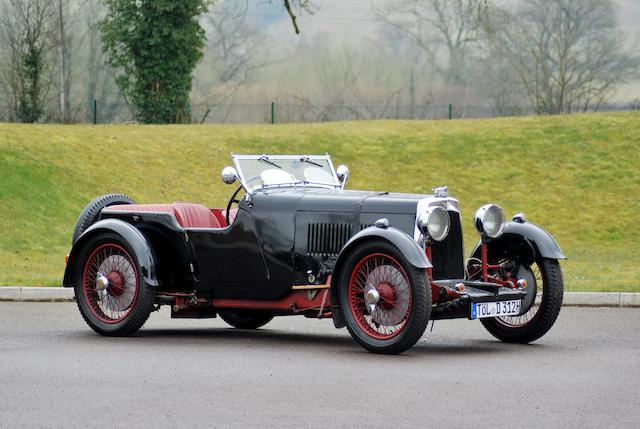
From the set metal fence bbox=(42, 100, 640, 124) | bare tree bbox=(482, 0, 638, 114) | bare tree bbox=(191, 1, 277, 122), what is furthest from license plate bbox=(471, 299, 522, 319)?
bare tree bbox=(191, 1, 277, 122)

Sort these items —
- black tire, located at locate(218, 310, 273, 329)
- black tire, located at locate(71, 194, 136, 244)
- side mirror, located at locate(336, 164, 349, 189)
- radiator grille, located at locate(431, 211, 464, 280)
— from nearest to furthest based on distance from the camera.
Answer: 1. radiator grille, located at locate(431, 211, 464, 280)
2. black tire, located at locate(71, 194, 136, 244)
3. side mirror, located at locate(336, 164, 349, 189)
4. black tire, located at locate(218, 310, 273, 329)

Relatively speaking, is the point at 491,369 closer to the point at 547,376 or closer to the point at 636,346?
the point at 547,376

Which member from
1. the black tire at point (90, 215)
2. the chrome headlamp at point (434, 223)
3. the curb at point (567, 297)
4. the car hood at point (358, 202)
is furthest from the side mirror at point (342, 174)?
the curb at point (567, 297)

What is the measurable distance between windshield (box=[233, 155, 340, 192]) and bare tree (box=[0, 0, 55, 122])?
1169 inches

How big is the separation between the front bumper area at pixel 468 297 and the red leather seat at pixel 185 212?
95.9 inches

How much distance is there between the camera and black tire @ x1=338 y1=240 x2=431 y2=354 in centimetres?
913

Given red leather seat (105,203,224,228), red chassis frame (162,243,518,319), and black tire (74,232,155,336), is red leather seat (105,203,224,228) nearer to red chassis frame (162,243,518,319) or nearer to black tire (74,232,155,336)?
black tire (74,232,155,336)

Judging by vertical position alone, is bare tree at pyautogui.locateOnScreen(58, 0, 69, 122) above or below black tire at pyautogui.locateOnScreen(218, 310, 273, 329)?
above

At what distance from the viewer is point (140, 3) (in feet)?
122

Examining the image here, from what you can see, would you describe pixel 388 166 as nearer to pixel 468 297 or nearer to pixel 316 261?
pixel 316 261

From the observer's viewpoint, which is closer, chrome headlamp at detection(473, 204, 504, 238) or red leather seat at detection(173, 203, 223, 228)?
chrome headlamp at detection(473, 204, 504, 238)

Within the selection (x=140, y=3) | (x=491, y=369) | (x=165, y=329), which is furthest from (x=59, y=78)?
(x=491, y=369)

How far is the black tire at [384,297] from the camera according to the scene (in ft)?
30.0

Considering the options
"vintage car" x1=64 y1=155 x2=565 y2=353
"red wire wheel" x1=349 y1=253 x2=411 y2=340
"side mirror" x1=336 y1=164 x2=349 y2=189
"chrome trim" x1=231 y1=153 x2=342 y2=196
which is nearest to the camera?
"red wire wheel" x1=349 y1=253 x2=411 y2=340
